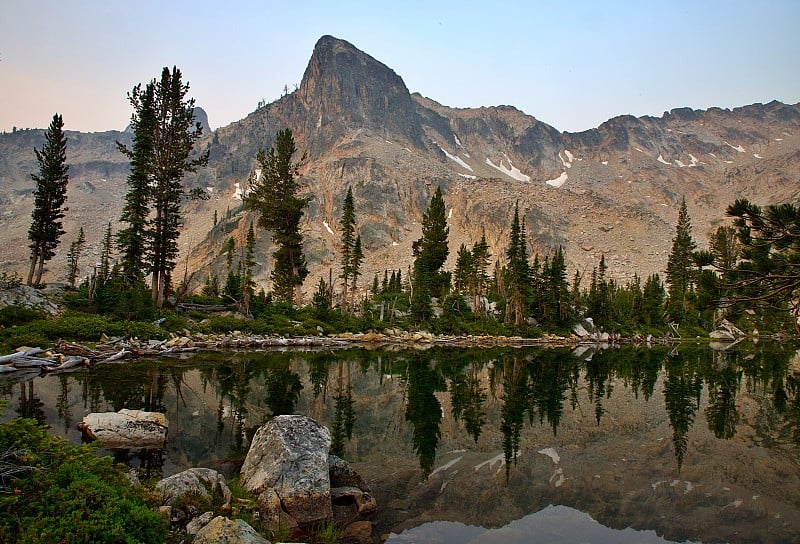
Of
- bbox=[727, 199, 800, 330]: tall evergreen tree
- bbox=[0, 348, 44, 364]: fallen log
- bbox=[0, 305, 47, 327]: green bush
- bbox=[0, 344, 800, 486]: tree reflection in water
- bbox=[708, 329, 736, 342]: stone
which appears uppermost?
bbox=[727, 199, 800, 330]: tall evergreen tree

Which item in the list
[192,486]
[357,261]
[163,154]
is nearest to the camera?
[192,486]

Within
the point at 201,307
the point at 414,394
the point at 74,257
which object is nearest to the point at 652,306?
the point at 201,307

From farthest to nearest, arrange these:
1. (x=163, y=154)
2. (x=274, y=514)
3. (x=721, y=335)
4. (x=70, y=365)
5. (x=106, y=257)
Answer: (x=721, y=335) → (x=106, y=257) → (x=163, y=154) → (x=70, y=365) → (x=274, y=514)

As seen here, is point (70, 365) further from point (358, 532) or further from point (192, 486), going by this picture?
point (358, 532)

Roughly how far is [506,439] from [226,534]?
8.64 m

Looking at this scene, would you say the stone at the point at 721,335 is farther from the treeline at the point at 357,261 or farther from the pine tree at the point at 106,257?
the pine tree at the point at 106,257

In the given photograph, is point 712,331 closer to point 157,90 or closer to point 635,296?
point 635,296

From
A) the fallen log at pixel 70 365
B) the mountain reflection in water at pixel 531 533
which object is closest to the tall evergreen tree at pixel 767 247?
the mountain reflection in water at pixel 531 533

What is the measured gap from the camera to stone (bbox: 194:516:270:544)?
16.9ft

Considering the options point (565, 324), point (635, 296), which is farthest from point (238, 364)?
point (635, 296)

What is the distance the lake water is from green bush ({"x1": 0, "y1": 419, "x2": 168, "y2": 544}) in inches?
138

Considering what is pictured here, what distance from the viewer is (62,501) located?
4551mm

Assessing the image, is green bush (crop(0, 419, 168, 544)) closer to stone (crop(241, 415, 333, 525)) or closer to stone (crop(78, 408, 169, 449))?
Result: stone (crop(241, 415, 333, 525))

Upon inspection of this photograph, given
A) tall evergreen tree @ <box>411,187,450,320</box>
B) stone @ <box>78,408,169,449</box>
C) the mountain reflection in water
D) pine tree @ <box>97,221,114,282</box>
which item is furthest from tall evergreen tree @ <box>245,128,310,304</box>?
the mountain reflection in water
